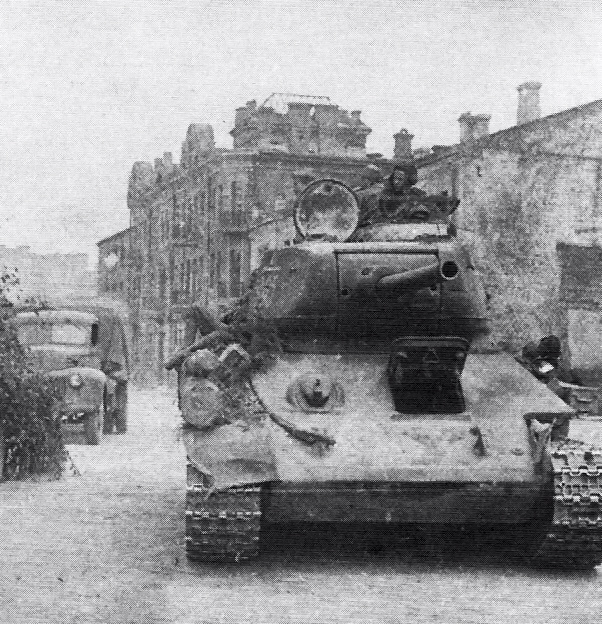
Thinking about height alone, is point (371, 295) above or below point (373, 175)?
below

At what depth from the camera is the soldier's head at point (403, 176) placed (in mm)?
9875

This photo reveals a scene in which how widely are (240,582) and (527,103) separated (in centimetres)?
2721

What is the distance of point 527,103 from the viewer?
32719 millimetres

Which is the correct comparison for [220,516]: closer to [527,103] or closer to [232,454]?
[232,454]

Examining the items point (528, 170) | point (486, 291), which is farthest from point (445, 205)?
point (528, 170)

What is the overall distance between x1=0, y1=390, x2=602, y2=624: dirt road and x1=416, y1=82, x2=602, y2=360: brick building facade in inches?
771

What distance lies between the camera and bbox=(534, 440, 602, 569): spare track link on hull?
24.6 ft

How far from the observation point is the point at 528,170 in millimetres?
28938

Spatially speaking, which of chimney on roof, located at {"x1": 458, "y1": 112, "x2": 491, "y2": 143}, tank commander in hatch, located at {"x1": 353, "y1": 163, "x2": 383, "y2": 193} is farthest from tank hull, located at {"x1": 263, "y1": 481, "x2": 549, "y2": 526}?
chimney on roof, located at {"x1": 458, "y1": 112, "x2": 491, "y2": 143}

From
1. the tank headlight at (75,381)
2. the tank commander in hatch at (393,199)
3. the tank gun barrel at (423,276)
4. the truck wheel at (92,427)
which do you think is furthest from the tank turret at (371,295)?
the truck wheel at (92,427)

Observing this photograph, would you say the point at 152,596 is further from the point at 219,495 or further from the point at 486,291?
the point at 486,291

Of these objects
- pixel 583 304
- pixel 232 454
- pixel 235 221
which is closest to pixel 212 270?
pixel 235 221

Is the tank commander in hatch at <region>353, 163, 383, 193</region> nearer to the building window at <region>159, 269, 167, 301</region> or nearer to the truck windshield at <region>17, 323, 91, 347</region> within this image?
the truck windshield at <region>17, 323, 91, 347</region>

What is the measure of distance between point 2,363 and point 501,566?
612cm
